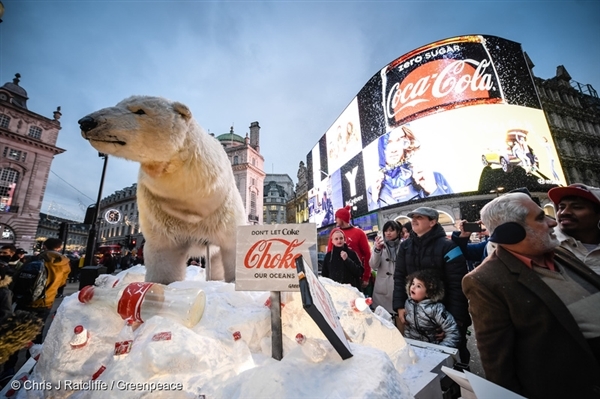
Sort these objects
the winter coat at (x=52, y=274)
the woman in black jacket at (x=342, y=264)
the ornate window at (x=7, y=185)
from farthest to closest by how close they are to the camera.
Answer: the ornate window at (x=7, y=185), the winter coat at (x=52, y=274), the woman in black jacket at (x=342, y=264)

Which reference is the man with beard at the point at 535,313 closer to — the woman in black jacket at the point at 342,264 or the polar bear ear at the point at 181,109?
the woman in black jacket at the point at 342,264

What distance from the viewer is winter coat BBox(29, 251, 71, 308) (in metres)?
3.92

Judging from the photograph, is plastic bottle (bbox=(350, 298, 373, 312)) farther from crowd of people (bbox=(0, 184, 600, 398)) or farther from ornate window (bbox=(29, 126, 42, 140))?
ornate window (bbox=(29, 126, 42, 140))

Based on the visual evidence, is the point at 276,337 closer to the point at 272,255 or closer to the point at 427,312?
the point at 272,255

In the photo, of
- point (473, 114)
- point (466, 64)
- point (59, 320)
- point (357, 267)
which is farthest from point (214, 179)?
point (466, 64)

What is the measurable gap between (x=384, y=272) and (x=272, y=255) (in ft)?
10.3

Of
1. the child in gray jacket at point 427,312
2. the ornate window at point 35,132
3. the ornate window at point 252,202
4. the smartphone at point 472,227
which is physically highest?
the ornate window at point 35,132

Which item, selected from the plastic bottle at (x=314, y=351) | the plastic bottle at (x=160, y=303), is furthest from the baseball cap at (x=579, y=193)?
the plastic bottle at (x=160, y=303)

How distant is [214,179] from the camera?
2023 millimetres

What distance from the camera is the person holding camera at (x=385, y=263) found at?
3.97 meters

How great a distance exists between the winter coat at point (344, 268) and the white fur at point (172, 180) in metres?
2.05

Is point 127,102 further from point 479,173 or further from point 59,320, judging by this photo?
point 479,173

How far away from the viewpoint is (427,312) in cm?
263

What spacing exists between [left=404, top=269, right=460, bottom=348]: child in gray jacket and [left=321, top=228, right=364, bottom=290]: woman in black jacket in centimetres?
92
